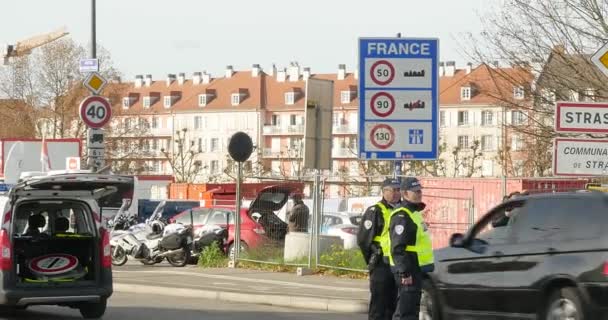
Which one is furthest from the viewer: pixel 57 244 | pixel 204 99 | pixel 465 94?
pixel 204 99

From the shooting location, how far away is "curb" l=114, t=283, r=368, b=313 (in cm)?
1780

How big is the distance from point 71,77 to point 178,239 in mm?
55757

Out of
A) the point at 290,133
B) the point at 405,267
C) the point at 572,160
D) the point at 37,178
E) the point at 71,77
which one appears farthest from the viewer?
the point at 290,133

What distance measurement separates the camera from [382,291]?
1323 centimetres

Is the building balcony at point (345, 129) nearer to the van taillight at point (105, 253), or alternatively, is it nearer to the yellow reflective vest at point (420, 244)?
the van taillight at point (105, 253)

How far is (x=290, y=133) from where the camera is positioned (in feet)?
449

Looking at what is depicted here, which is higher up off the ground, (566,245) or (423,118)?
(423,118)

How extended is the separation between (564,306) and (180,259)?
15.0 meters

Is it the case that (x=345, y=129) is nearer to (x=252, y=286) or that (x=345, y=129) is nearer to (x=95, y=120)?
(x=95, y=120)

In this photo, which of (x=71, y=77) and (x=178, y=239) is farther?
(x=71, y=77)

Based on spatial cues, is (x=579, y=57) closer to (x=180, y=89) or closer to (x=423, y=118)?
(x=423, y=118)

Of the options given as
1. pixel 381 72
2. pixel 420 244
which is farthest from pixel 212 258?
pixel 420 244

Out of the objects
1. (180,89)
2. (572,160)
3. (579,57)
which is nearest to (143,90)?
(180,89)

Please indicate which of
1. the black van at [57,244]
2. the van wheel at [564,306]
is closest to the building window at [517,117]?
the black van at [57,244]
